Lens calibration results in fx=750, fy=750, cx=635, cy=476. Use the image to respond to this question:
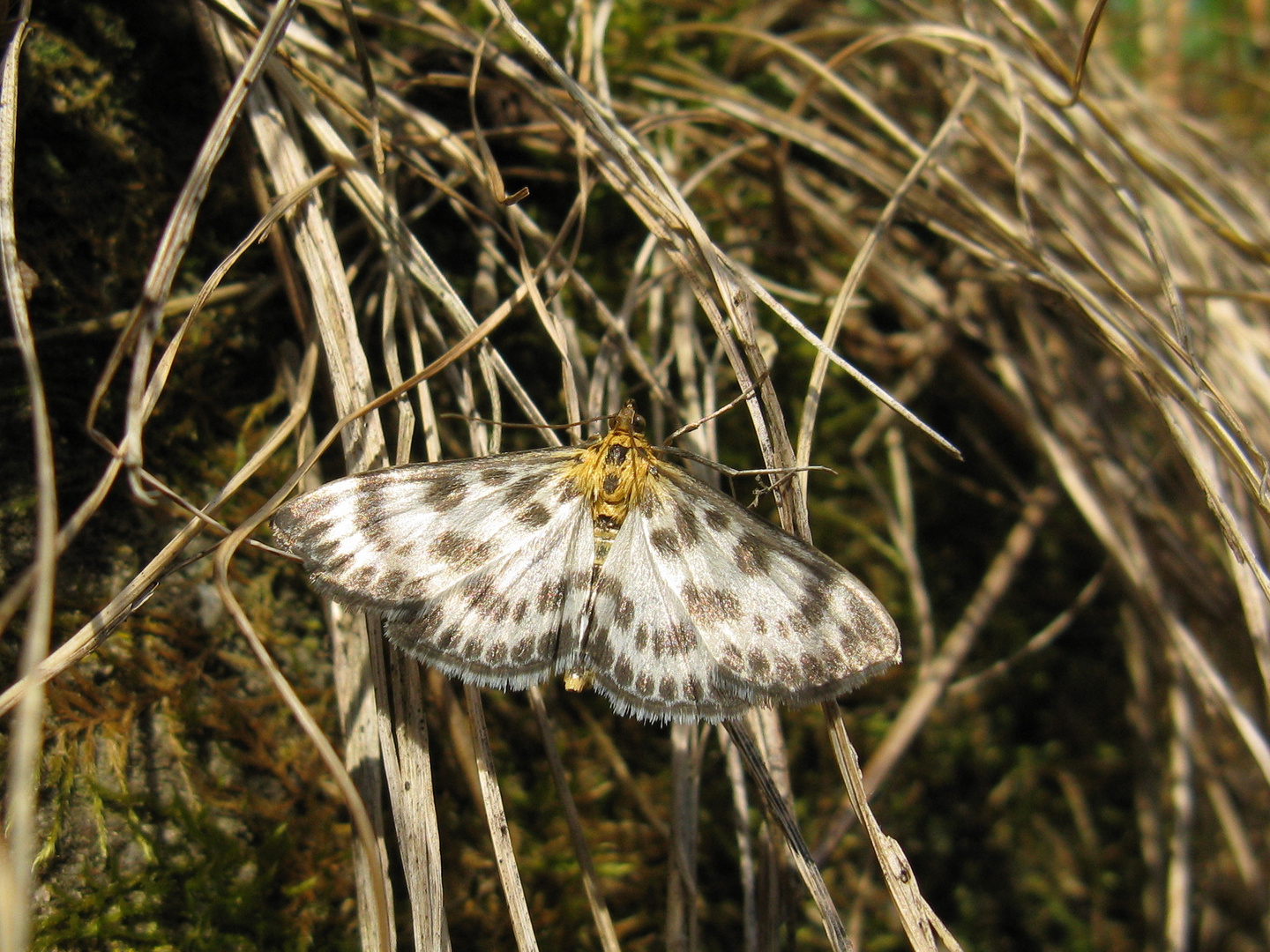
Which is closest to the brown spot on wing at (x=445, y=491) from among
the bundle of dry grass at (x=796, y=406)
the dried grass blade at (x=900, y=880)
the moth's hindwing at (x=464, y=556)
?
the moth's hindwing at (x=464, y=556)

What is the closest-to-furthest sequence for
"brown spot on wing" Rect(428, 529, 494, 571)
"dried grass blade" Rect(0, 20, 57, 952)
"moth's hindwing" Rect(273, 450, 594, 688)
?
"dried grass blade" Rect(0, 20, 57, 952)
"moth's hindwing" Rect(273, 450, 594, 688)
"brown spot on wing" Rect(428, 529, 494, 571)

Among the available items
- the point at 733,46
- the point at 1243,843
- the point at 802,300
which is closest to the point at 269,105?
the point at 802,300

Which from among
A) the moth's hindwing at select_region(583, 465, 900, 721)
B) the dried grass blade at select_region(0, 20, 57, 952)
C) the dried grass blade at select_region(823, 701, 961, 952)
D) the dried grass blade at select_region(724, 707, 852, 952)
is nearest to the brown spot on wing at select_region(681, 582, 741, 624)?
the moth's hindwing at select_region(583, 465, 900, 721)

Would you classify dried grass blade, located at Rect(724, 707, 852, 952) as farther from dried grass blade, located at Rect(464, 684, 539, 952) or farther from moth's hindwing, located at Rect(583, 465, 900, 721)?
dried grass blade, located at Rect(464, 684, 539, 952)

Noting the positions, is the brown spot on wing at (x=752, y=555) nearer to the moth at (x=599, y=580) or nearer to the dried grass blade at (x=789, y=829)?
the moth at (x=599, y=580)

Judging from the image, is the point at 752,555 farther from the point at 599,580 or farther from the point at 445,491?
the point at 445,491

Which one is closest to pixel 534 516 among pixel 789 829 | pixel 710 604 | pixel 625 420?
pixel 625 420

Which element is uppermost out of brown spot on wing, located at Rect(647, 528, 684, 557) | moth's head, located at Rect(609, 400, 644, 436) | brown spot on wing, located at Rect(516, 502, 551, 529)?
moth's head, located at Rect(609, 400, 644, 436)

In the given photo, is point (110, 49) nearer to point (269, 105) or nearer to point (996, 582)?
point (269, 105)
